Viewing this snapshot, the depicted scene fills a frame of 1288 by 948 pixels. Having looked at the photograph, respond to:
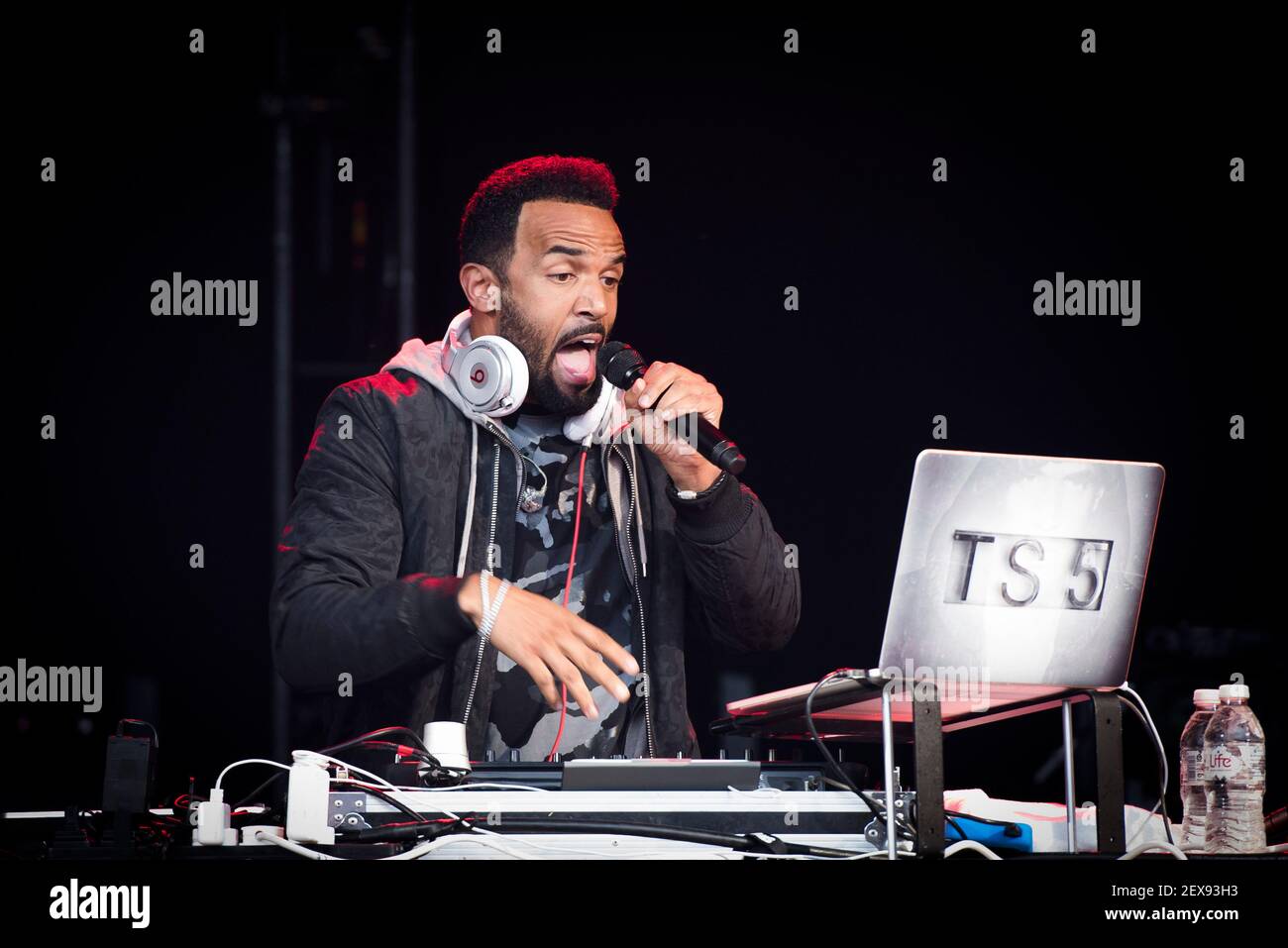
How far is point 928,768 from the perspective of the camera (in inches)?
58.6

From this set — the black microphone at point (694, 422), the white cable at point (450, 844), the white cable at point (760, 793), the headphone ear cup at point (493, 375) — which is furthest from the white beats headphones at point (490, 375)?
the white cable at point (450, 844)

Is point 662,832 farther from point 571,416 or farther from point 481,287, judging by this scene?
point 481,287

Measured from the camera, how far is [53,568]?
3.05 metres

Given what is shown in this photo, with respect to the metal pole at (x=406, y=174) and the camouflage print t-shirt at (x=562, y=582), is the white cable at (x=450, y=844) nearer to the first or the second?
the camouflage print t-shirt at (x=562, y=582)

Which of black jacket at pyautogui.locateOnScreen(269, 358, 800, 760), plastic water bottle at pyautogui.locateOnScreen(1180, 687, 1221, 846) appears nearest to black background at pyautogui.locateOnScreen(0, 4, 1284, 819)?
black jacket at pyautogui.locateOnScreen(269, 358, 800, 760)

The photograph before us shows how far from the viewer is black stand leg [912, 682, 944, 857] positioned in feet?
4.76

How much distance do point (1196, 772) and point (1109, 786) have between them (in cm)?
37

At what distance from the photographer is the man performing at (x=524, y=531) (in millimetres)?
2461

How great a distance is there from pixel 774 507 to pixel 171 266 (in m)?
1.43

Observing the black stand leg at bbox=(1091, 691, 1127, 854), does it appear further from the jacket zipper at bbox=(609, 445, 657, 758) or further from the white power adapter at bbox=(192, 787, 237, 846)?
the jacket zipper at bbox=(609, 445, 657, 758)

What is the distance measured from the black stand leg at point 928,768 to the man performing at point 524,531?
33.1 inches

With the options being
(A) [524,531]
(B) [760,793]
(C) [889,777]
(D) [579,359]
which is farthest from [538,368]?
(C) [889,777]
